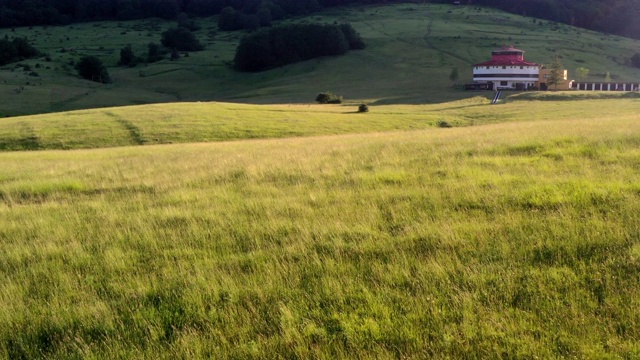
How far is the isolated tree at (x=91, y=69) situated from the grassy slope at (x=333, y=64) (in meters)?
3.14

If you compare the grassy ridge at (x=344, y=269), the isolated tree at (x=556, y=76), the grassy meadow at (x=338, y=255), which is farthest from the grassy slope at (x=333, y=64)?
the grassy ridge at (x=344, y=269)

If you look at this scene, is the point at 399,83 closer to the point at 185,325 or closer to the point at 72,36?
the point at 185,325

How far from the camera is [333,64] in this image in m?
129

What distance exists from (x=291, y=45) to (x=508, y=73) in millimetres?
65654

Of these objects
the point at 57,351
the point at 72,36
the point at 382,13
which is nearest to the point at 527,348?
the point at 57,351

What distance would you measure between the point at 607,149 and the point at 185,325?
1284cm

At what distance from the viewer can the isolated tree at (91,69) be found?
111938mm

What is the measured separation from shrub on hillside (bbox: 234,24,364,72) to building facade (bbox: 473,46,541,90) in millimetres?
48278

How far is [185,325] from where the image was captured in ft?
18.8

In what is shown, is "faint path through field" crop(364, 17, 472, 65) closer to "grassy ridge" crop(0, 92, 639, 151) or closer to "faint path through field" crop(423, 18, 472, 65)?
"faint path through field" crop(423, 18, 472, 65)

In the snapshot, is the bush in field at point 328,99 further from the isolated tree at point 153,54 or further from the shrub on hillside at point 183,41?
the shrub on hillside at point 183,41

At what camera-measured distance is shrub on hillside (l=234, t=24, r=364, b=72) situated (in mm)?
138625

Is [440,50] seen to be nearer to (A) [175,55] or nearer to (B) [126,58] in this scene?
(A) [175,55]

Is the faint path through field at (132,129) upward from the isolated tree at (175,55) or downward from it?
downward
